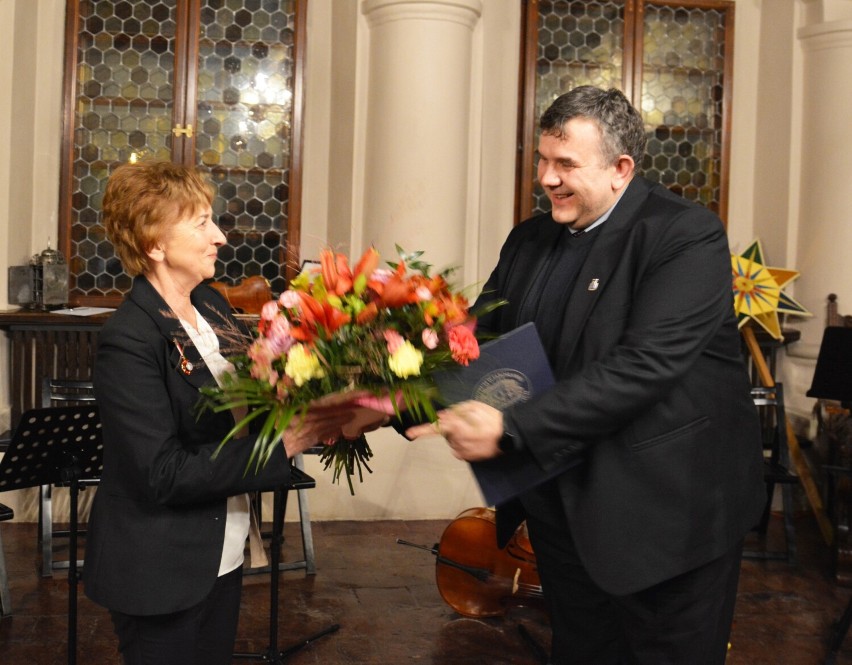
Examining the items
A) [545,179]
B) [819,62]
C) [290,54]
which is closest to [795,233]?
[819,62]

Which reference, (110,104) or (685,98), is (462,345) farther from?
(685,98)

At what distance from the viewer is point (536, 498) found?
3029 mm

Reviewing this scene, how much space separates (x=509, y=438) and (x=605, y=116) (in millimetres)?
909

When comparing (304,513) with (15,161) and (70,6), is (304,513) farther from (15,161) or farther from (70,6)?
(70,6)

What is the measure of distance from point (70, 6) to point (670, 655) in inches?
238

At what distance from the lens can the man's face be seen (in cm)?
284

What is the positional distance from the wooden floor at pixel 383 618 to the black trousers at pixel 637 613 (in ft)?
4.80

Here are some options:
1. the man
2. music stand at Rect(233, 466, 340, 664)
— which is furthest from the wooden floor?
the man

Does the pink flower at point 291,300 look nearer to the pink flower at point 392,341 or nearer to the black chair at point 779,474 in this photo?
the pink flower at point 392,341

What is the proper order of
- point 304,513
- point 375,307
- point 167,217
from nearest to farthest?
1. point 375,307
2. point 167,217
3. point 304,513

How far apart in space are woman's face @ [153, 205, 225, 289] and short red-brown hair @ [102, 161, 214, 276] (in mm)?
21

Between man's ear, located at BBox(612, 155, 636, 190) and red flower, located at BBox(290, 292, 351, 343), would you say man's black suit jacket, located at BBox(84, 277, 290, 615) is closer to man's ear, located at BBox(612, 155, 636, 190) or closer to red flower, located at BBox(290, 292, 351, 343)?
red flower, located at BBox(290, 292, 351, 343)

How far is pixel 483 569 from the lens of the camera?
4.79 meters

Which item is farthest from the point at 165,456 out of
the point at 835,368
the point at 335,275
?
the point at 835,368
